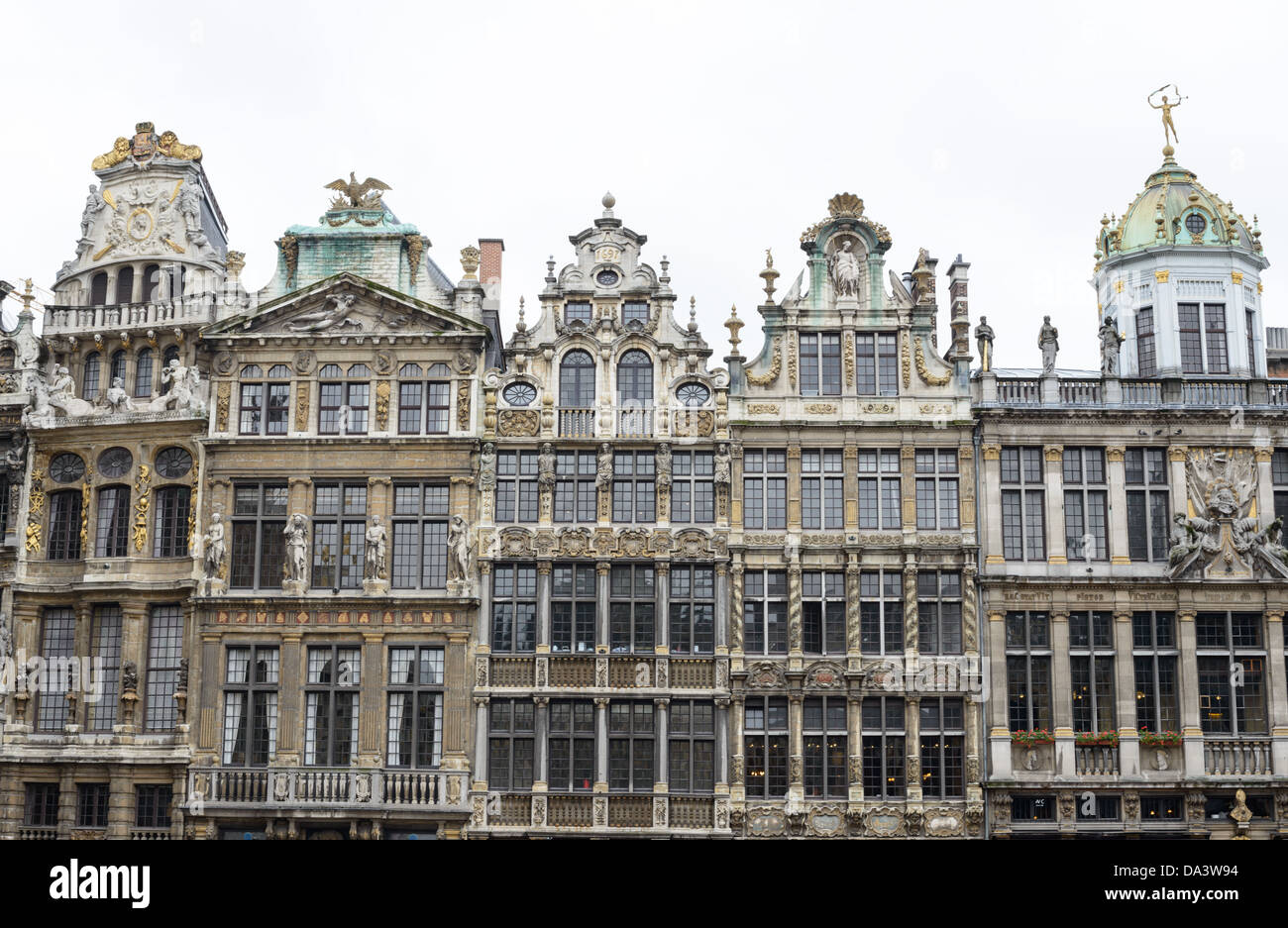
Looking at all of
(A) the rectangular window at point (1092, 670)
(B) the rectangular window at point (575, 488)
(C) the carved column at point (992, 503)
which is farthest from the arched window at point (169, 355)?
(A) the rectangular window at point (1092, 670)

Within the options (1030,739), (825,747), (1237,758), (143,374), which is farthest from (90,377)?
(1237,758)

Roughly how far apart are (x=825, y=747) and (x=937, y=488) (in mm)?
7063

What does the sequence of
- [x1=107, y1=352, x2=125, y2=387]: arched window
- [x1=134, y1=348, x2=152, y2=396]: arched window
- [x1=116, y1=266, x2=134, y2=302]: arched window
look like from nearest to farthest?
[x1=134, y1=348, x2=152, y2=396]: arched window → [x1=107, y1=352, x2=125, y2=387]: arched window → [x1=116, y1=266, x2=134, y2=302]: arched window

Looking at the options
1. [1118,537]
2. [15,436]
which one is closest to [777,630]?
[1118,537]

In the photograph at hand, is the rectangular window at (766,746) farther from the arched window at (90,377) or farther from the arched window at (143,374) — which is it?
the arched window at (90,377)

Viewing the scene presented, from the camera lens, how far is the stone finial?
38594mm

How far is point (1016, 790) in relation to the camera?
3522 centimetres

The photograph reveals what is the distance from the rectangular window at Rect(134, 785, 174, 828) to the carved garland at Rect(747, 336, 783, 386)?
702 inches

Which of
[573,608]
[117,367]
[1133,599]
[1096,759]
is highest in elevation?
[117,367]

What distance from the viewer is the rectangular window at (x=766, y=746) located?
35.7 meters

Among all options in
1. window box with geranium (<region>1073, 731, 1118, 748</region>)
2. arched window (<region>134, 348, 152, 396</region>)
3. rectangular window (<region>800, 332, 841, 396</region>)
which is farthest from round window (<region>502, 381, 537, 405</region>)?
window box with geranium (<region>1073, 731, 1118, 748</region>)

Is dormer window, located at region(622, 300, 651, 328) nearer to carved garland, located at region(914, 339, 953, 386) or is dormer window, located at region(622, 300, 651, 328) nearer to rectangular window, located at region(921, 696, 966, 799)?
carved garland, located at region(914, 339, 953, 386)

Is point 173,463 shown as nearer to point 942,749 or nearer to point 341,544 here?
point 341,544

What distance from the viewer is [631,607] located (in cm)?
3650
